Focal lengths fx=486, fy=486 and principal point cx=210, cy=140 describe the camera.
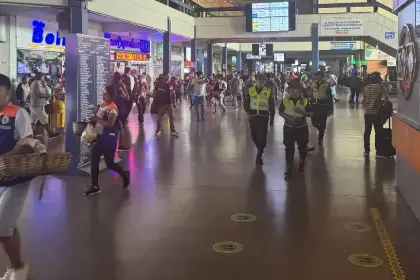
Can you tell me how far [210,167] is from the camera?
883 centimetres

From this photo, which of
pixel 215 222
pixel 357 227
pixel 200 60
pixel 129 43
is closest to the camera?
pixel 357 227

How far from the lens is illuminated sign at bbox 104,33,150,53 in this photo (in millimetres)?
22984

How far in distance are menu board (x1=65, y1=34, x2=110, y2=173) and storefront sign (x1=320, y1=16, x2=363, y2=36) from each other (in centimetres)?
1943

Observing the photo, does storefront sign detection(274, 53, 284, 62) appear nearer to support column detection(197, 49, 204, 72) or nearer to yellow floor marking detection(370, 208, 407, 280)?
support column detection(197, 49, 204, 72)

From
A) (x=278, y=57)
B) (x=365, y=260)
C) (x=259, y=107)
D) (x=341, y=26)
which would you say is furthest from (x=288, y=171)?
(x=278, y=57)

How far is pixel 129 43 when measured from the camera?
979 inches

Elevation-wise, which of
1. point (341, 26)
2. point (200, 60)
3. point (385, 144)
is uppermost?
point (341, 26)

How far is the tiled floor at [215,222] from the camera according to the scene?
4.30 m

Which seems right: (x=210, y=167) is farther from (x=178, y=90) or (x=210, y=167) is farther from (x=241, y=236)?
(x=178, y=90)

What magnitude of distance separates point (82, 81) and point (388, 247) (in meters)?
5.34

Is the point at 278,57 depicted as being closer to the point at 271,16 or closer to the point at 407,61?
the point at 271,16

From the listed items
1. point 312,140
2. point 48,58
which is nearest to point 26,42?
point 48,58

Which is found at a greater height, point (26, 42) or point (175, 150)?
point (26, 42)

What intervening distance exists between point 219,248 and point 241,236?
1.43 feet
